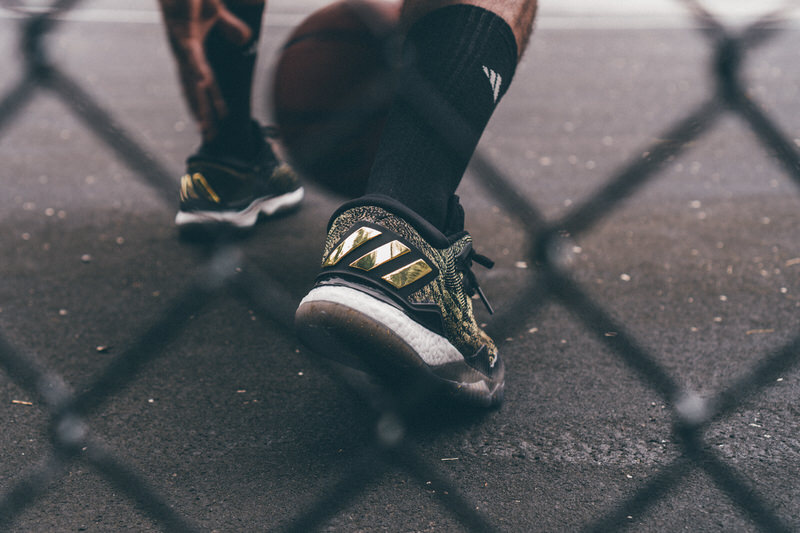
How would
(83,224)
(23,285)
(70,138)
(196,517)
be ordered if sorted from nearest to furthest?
(196,517), (23,285), (83,224), (70,138)

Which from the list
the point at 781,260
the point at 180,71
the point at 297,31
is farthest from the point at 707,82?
the point at 180,71

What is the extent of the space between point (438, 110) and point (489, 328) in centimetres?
70

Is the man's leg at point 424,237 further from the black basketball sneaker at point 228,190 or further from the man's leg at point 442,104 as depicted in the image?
the black basketball sneaker at point 228,190

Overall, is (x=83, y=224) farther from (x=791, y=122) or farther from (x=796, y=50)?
(x=796, y=50)

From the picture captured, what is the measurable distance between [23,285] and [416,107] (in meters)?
1.38

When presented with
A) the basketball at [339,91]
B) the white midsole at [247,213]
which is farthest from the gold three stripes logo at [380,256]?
the white midsole at [247,213]

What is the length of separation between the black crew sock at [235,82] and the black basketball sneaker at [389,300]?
1.17 meters

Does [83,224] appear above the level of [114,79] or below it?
above

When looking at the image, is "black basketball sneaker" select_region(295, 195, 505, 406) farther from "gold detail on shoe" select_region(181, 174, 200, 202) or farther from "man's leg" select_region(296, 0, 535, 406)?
"gold detail on shoe" select_region(181, 174, 200, 202)

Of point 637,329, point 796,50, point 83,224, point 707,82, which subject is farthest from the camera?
point 796,50

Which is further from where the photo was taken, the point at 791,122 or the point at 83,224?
the point at 791,122

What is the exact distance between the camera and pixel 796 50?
560 centimetres

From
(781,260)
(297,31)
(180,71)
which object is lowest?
(781,260)

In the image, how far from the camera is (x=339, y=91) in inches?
90.9
